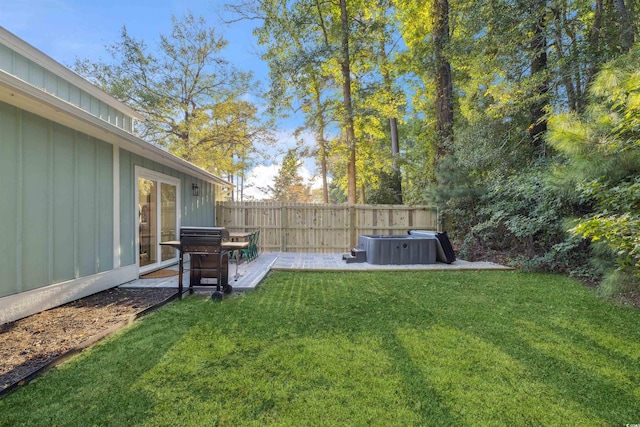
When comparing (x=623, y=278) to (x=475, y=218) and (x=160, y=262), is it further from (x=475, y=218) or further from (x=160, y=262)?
(x=160, y=262)

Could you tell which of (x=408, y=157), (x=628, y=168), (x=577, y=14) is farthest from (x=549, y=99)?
(x=408, y=157)

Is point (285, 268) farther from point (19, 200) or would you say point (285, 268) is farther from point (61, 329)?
Result: point (19, 200)

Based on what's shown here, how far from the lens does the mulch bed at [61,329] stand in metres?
2.11

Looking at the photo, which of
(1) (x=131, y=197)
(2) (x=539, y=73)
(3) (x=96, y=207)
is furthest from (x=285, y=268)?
(2) (x=539, y=73)

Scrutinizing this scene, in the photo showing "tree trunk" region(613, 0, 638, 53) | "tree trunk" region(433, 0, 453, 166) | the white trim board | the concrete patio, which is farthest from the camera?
"tree trunk" region(433, 0, 453, 166)

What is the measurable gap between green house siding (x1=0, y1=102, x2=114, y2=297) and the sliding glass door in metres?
0.89

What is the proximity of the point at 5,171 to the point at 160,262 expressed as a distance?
132 inches

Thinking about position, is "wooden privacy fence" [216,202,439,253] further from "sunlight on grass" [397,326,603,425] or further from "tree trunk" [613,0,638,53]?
"sunlight on grass" [397,326,603,425]

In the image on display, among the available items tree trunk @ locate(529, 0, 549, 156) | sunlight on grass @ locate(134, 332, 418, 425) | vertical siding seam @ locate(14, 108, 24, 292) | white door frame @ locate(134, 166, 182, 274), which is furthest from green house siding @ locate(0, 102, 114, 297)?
tree trunk @ locate(529, 0, 549, 156)

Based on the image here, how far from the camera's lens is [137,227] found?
197 inches

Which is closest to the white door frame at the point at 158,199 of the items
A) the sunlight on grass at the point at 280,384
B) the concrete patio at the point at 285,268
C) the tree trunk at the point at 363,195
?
the concrete patio at the point at 285,268

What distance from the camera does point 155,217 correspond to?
570 centimetres

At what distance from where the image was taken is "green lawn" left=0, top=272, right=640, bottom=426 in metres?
1.64

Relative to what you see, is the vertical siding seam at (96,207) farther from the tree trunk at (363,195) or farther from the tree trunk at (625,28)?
the tree trunk at (363,195)
